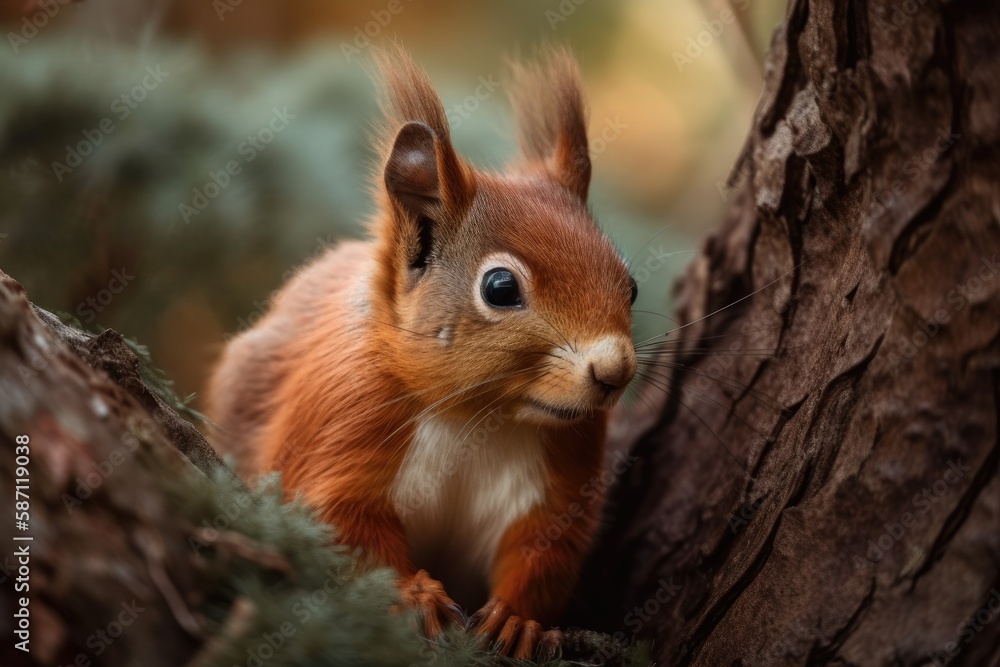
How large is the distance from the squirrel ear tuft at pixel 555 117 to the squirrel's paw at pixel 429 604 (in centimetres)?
82

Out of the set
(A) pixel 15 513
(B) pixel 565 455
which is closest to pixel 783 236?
(B) pixel 565 455

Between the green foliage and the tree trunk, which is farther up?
the tree trunk

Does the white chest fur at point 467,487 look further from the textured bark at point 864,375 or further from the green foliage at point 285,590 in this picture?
the green foliage at point 285,590

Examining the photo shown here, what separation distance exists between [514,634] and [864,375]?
0.69 metres

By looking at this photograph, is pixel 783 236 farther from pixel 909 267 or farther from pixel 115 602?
pixel 115 602

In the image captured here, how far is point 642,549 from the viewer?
1.94m

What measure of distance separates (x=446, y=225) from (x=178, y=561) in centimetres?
83

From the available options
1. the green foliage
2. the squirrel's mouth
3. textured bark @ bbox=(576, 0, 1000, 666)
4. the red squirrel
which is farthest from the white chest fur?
the green foliage

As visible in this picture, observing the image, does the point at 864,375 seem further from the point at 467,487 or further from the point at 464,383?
the point at 467,487

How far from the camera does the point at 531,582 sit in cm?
165

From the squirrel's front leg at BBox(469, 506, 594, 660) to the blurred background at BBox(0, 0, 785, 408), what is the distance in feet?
2.60

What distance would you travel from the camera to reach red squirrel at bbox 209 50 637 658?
153cm

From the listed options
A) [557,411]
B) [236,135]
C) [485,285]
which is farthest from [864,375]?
[236,135]

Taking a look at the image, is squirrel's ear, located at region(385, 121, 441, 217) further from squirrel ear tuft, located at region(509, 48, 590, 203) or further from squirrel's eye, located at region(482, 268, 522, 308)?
squirrel ear tuft, located at region(509, 48, 590, 203)
